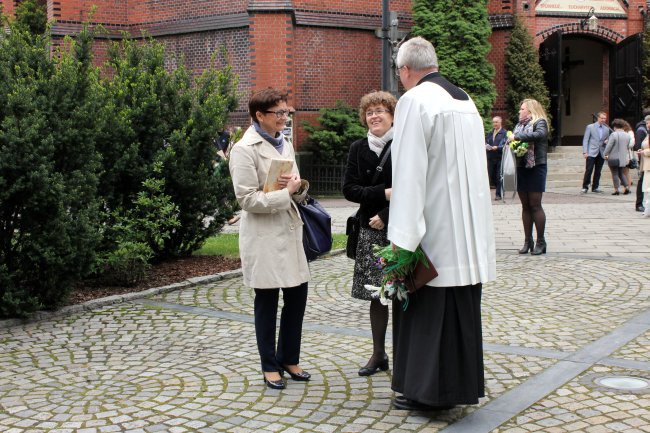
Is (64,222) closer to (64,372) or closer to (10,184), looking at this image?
(10,184)

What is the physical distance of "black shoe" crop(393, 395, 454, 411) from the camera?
4336mm

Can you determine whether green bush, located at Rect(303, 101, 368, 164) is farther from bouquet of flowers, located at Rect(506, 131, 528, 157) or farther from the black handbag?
the black handbag

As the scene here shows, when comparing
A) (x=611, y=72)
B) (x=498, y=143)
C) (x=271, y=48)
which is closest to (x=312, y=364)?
(x=498, y=143)

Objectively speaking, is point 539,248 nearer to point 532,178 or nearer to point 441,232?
point 532,178

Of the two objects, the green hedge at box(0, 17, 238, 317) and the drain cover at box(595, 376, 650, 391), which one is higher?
the green hedge at box(0, 17, 238, 317)

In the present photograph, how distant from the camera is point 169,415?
4.36 metres

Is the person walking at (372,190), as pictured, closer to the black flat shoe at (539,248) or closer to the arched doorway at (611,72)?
the black flat shoe at (539,248)

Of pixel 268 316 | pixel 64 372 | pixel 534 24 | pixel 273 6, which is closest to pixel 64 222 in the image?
pixel 64 372

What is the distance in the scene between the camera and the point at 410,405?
→ 14.3 ft

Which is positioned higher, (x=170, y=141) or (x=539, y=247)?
(x=170, y=141)

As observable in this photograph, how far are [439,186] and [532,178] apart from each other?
5.71 m

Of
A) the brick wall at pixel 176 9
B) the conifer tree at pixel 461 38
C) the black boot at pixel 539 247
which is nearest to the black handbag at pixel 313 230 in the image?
the black boot at pixel 539 247

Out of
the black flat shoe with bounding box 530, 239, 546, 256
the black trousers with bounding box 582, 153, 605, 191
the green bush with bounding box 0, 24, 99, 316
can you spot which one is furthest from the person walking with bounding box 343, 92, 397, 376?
the black trousers with bounding box 582, 153, 605, 191

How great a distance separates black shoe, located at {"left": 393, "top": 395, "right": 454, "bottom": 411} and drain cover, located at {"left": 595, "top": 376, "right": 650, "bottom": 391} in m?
1.10
